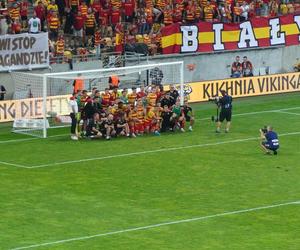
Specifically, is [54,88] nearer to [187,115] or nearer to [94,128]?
[94,128]

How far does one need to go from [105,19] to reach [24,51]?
562 cm

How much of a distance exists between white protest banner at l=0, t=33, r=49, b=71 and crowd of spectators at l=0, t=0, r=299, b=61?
0.82 meters

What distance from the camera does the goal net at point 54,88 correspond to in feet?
127

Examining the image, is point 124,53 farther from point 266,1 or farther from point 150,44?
point 266,1

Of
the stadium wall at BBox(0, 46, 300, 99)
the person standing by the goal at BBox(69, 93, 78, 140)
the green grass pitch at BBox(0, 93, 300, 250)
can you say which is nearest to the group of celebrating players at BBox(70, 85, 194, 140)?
the person standing by the goal at BBox(69, 93, 78, 140)

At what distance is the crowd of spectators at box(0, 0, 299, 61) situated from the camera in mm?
45906

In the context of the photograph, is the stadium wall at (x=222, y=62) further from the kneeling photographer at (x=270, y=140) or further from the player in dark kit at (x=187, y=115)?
the kneeling photographer at (x=270, y=140)

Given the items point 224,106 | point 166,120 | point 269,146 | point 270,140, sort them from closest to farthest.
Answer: point 270,140
point 269,146
point 224,106
point 166,120

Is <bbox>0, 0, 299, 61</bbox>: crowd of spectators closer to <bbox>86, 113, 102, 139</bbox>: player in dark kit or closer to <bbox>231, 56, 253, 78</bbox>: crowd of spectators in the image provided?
<bbox>231, 56, 253, 78</bbox>: crowd of spectators

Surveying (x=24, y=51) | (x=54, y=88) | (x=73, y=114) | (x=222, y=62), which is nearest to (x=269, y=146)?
(x=73, y=114)

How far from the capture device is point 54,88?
4219 centimetres

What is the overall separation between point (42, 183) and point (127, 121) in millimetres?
7509

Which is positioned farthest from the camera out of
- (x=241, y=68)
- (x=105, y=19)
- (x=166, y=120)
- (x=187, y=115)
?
(x=241, y=68)

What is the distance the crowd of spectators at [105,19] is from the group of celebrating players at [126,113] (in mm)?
7662
